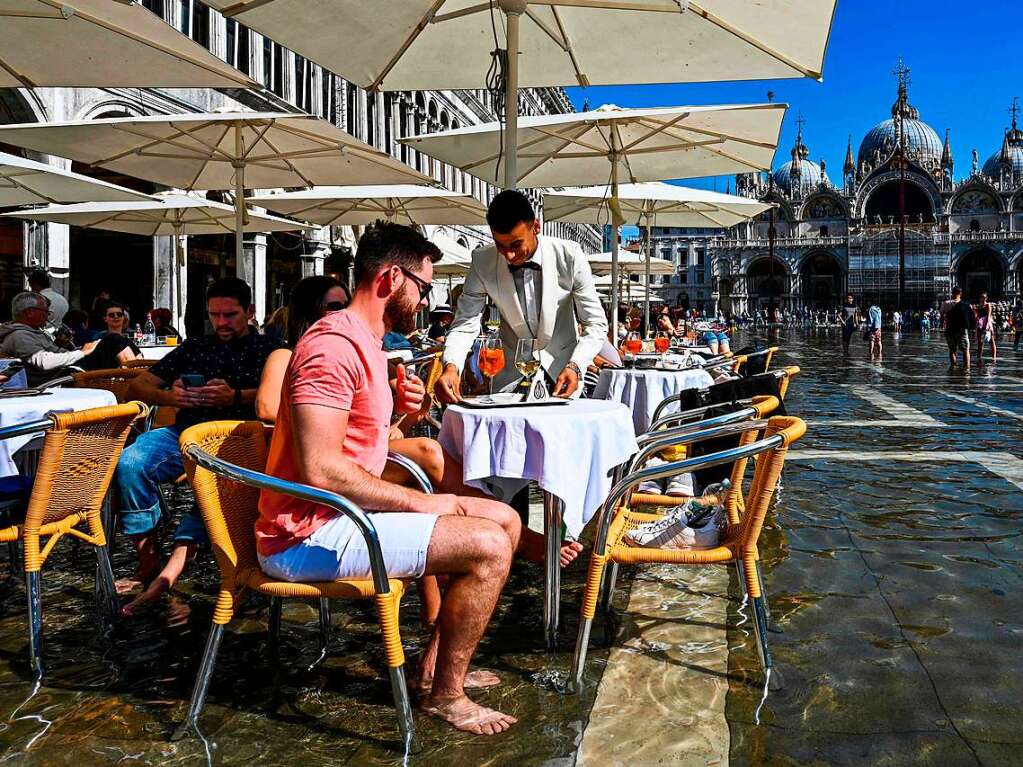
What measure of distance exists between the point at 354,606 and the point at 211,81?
3.08 meters

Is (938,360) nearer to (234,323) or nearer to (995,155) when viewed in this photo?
(234,323)

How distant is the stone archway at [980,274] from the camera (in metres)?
91.2

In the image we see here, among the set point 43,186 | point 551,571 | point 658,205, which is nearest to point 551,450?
point 551,571

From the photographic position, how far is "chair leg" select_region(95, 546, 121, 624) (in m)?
3.53

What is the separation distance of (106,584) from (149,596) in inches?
8.2

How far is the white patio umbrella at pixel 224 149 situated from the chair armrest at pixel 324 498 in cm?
547

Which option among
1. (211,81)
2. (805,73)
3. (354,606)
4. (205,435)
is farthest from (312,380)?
(805,73)

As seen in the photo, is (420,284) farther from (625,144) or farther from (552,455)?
(625,144)

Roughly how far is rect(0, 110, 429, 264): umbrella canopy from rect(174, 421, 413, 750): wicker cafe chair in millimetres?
5149

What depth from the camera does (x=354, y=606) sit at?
3.82 metres

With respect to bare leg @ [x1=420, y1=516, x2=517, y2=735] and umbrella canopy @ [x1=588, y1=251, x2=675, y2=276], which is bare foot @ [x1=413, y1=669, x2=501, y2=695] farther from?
umbrella canopy @ [x1=588, y1=251, x2=675, y2=276]

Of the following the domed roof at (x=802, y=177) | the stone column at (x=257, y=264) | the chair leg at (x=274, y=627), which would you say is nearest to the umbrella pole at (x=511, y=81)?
the chair leg at (x=274, y=627)

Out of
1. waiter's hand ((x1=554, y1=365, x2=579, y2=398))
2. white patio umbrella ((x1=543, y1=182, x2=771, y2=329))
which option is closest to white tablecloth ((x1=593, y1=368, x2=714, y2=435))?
waiter's hand ((x1=554, y1=365, x2=579, y2=398))

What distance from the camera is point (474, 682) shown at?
2957 mm
